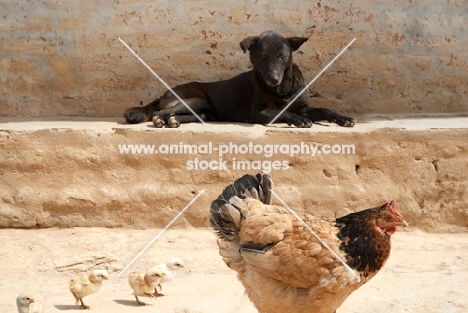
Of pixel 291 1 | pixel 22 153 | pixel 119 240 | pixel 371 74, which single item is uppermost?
pixel 291 1

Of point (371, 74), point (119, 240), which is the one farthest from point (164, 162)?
point (371, 74)

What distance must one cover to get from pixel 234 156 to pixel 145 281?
1.70 metres

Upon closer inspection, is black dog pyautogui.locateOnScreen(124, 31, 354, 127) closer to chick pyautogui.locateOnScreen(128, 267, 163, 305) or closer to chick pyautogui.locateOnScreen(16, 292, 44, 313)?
chick pyautogui.locateOnScreen(128, 267, 163, 305)

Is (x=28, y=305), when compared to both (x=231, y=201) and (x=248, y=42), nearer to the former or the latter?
(x=231, y=201)

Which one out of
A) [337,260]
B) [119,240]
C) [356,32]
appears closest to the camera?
[337,260]

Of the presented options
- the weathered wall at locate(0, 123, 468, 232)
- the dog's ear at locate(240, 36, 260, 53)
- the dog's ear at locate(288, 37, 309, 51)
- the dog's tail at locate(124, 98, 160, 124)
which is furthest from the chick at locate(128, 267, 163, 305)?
the dog's ear at locate(288, 37, 309, 51)

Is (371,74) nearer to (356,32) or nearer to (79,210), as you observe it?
(356,32)

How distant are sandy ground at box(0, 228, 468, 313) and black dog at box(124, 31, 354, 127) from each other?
1.13 meters

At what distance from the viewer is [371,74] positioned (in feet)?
25.9

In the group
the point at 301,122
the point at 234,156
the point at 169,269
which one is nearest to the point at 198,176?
the point at 234,156

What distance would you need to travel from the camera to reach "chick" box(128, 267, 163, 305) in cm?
543

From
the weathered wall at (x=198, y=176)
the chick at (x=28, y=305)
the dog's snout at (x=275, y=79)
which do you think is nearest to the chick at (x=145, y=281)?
the chick at (x=28, y=305)

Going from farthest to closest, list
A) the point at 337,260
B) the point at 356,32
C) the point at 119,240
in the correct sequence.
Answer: the point at 356,32, the point at 119,240, the point at 337,260

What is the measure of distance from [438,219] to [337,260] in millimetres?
2801
